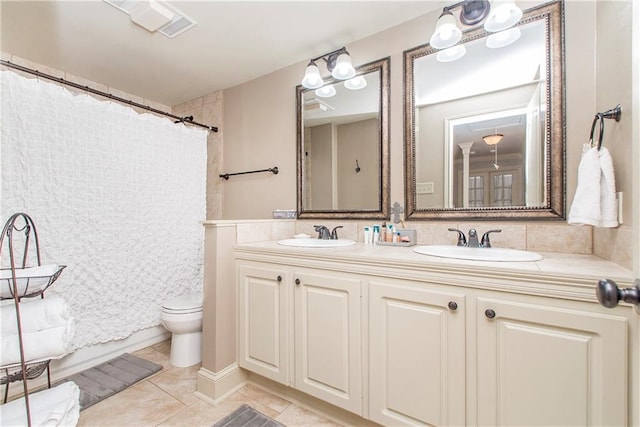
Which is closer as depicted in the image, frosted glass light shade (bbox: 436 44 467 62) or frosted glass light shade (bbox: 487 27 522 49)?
frosted glass light shade (bbox: 487 27 522 49)

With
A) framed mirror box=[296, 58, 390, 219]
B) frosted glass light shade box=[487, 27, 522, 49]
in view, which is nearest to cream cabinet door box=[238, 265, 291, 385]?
framed mirror box=[296, 58, 390, 219]

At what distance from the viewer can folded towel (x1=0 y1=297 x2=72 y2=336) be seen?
112cm

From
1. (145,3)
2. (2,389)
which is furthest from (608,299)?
(2,389)

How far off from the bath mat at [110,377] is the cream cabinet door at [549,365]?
1.96 metres

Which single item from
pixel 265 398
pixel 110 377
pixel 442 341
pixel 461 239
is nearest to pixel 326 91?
pixel 461 239

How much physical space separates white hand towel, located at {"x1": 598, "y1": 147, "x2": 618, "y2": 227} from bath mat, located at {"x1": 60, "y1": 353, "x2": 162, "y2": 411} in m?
2.56

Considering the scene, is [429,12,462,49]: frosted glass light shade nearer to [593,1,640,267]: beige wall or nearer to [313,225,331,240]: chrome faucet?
[593,1,640,267]: beige wall

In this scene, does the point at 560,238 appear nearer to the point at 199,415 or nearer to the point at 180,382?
the point at 199,415

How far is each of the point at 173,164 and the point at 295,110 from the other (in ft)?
3.62

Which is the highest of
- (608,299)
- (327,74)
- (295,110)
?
(327,74)

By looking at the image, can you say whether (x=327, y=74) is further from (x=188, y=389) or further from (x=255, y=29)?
(x=188, y=389)

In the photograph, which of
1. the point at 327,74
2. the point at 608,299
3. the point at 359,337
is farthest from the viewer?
the point at 327,74

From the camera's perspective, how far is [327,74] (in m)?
2.09

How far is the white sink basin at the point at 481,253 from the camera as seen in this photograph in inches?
47.4
